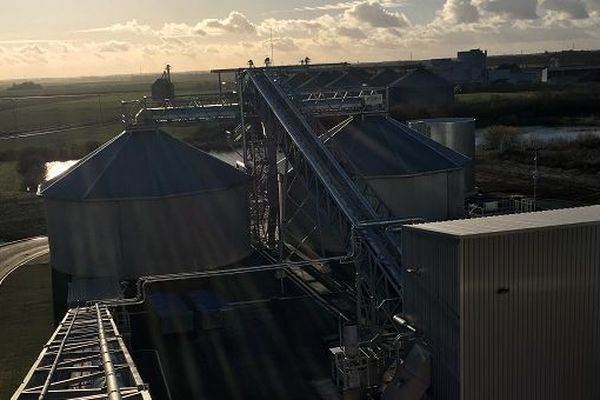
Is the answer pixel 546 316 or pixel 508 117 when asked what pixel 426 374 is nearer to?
pixel 546 316

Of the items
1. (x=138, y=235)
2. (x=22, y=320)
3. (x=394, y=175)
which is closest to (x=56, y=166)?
(x=138, y=235)

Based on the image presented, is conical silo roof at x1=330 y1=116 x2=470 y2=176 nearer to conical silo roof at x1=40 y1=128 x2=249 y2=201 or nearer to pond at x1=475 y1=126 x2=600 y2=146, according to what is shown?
conical silo roof at x1=40 y1=128 x2=249 y2=201

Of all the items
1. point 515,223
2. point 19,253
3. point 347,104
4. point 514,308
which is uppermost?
point 347,104

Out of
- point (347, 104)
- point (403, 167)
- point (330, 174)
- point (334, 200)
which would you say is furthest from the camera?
point (347, 104)

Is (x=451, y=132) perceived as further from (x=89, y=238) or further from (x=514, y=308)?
(x=514, y=308)

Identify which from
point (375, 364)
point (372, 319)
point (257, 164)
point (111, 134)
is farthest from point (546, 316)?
point (111, 134)

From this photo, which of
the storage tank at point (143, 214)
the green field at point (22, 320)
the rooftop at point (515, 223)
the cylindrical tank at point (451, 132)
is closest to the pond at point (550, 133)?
the cylindrical tank at point (451, 132)
